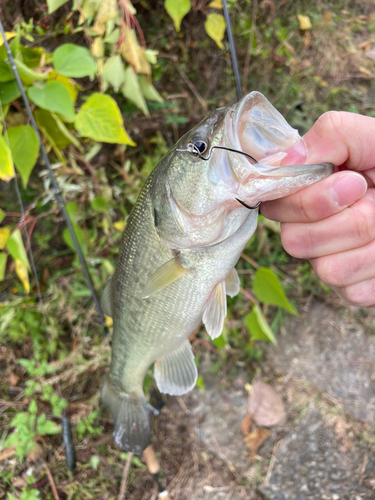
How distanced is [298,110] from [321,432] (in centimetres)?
255

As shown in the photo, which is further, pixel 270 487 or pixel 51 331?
pixel 51 331

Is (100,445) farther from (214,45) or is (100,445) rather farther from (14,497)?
(214,45)

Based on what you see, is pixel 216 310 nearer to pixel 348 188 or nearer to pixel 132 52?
pixel 348 188

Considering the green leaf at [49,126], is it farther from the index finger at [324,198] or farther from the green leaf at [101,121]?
the index finger at [324,198]

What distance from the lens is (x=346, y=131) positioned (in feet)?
3.15

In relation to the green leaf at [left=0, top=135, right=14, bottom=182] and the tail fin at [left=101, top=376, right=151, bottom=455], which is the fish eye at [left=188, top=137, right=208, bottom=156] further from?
the tail fin at [left=101, top=376, right=151, bottom=455]

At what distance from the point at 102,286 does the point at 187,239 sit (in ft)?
4.72

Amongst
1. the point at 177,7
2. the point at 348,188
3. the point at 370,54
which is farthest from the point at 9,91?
the point at 370,54

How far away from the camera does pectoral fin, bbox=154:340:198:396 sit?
1525mm

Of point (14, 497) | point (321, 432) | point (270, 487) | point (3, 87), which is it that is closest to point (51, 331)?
point (14, 497)

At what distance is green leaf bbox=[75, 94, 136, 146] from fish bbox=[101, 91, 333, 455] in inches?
14.6

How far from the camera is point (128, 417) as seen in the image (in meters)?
1.72

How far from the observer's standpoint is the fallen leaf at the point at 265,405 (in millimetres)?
2344

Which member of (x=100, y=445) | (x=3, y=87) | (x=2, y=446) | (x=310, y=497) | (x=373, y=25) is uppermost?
(x=3, y=87)
